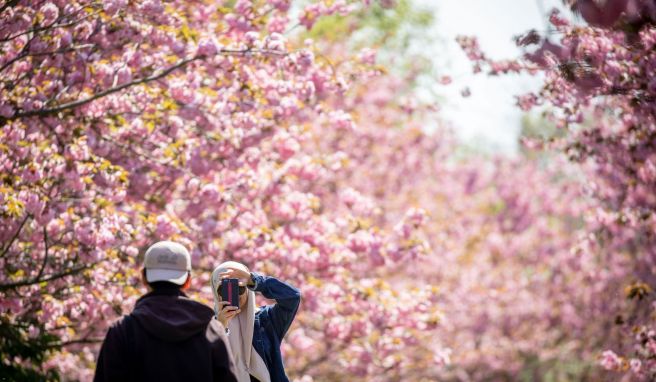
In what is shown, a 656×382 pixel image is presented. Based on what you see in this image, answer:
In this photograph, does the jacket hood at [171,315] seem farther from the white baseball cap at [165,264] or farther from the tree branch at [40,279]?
the tree branch at [40,279]

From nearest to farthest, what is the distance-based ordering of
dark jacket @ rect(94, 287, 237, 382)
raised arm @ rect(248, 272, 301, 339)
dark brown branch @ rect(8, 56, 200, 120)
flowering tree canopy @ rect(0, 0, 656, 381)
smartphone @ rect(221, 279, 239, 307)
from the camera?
dark jacket @ rect(94, 287, 237, 382)
smartphone @ rect(221, 279, 239, 307)
raised arm @ rect(248, 272, 301, 339)
dark brown branch @ rect(8, 56, 200, 120)
flowering tree canopy @ rect(0, 0, 656, 381)

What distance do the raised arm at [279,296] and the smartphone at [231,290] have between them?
6.9 inches

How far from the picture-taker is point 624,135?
30.2ft

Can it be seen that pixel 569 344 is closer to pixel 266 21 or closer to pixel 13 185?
pixel 266 21

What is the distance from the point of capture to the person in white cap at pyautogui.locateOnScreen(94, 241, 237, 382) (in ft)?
12.3

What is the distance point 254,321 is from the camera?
475cm

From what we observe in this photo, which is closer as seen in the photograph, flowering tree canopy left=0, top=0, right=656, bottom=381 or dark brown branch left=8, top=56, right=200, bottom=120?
dark brown branch left=8, top=56, right=200, bottom=120

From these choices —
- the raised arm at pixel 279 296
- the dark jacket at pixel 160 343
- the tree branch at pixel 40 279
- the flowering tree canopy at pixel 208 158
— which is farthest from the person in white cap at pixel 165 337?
the tree branch at pixel 40 279

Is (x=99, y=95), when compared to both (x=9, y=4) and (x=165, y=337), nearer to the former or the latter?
(x=9, y=4)

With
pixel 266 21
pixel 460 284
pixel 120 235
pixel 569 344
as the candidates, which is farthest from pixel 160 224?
pixel 569 344

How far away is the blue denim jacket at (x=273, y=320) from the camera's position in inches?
187

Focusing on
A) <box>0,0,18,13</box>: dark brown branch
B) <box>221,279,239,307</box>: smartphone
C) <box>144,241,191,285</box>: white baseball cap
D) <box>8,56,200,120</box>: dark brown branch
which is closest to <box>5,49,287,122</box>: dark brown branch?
<box>8,56,200,120</box>: dark brown branch

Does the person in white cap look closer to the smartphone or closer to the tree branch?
the smartphone

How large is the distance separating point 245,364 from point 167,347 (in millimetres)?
886
